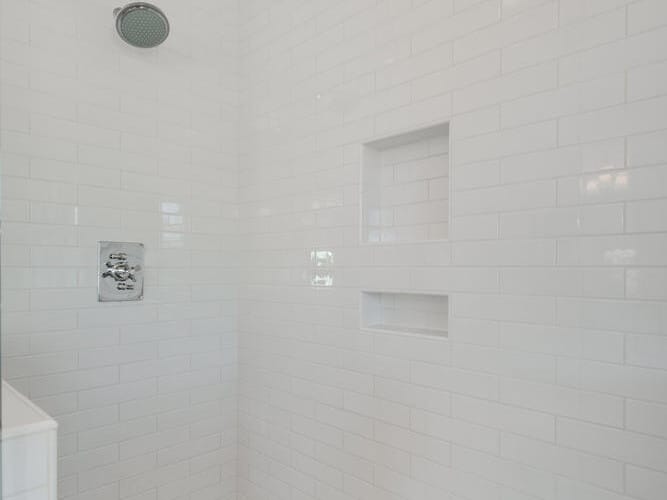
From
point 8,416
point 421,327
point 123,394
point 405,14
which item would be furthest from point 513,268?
point 123,394

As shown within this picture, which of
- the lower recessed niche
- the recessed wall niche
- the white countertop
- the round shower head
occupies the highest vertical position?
the round shower head

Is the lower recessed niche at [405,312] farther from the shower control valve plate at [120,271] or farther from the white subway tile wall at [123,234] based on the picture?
the shower control valve plate at [120,271]

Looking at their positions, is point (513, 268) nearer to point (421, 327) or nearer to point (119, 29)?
point (421, 327)

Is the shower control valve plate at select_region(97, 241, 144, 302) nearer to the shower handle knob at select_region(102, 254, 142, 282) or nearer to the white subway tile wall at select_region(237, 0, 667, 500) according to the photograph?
the shower handle knob at select_region(102, 254, 142, 282)

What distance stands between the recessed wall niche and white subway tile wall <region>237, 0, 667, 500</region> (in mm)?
30

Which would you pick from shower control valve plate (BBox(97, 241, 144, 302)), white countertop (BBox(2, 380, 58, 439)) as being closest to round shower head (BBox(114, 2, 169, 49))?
shower control valve plate (BBox(97, 241, 144, 302))

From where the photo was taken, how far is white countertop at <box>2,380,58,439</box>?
33.0 inches

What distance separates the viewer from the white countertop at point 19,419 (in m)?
0.84

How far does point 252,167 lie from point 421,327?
1262 mm

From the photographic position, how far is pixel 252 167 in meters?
2.40

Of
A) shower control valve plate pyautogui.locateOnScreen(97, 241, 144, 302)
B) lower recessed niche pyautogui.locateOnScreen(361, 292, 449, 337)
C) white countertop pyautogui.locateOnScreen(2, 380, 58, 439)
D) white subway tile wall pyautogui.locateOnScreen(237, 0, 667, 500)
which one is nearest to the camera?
white countertop pyautogui.locateOnScreen(2, 380, 58, 439)

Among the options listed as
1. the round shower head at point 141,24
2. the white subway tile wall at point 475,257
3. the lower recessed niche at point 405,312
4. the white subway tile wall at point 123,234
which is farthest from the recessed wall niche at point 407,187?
the round shower head at point 141,24

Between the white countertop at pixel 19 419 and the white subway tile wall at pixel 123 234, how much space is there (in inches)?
29.7

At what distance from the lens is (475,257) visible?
1.51m
